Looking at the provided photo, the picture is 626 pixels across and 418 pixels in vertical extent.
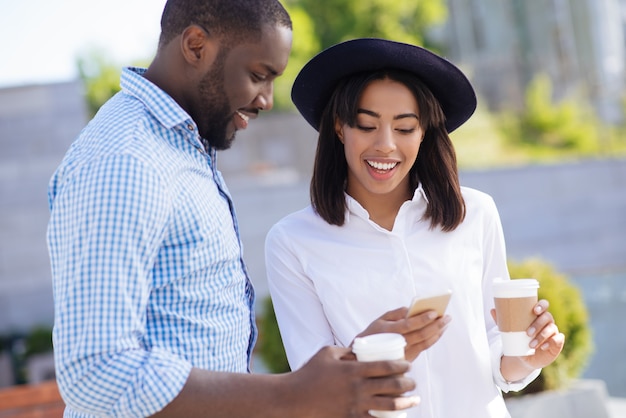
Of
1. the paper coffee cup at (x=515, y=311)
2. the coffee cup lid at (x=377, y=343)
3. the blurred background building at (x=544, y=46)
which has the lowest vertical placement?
the paper coffee cup at (x=515, y=311)

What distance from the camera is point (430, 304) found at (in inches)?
69.0

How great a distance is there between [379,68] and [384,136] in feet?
0.82

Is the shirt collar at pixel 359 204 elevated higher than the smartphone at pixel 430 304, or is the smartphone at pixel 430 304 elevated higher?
the shirt collar at pixel 359 204

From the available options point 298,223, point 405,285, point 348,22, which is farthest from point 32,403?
point 348,22

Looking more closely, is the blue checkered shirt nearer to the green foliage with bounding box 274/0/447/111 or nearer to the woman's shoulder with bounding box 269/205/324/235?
the woman's shoulder with bounding box 269/205/324/235

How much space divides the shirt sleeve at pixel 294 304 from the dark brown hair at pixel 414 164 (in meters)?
0.18

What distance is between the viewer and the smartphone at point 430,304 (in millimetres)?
1718

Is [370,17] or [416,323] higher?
[370,17]

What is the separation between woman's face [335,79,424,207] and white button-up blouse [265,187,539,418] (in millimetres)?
134

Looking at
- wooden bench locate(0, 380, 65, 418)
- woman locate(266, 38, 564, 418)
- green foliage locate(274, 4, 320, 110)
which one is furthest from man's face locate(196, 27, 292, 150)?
green foliage locate(274, 4, 320, 110)

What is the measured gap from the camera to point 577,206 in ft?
43.1

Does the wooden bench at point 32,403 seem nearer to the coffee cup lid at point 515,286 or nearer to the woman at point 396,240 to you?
the woman at point 396,240

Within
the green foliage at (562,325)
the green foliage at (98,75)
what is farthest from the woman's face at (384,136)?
the green foliage at (98,75)

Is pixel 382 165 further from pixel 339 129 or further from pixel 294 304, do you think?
pixel 294 304
